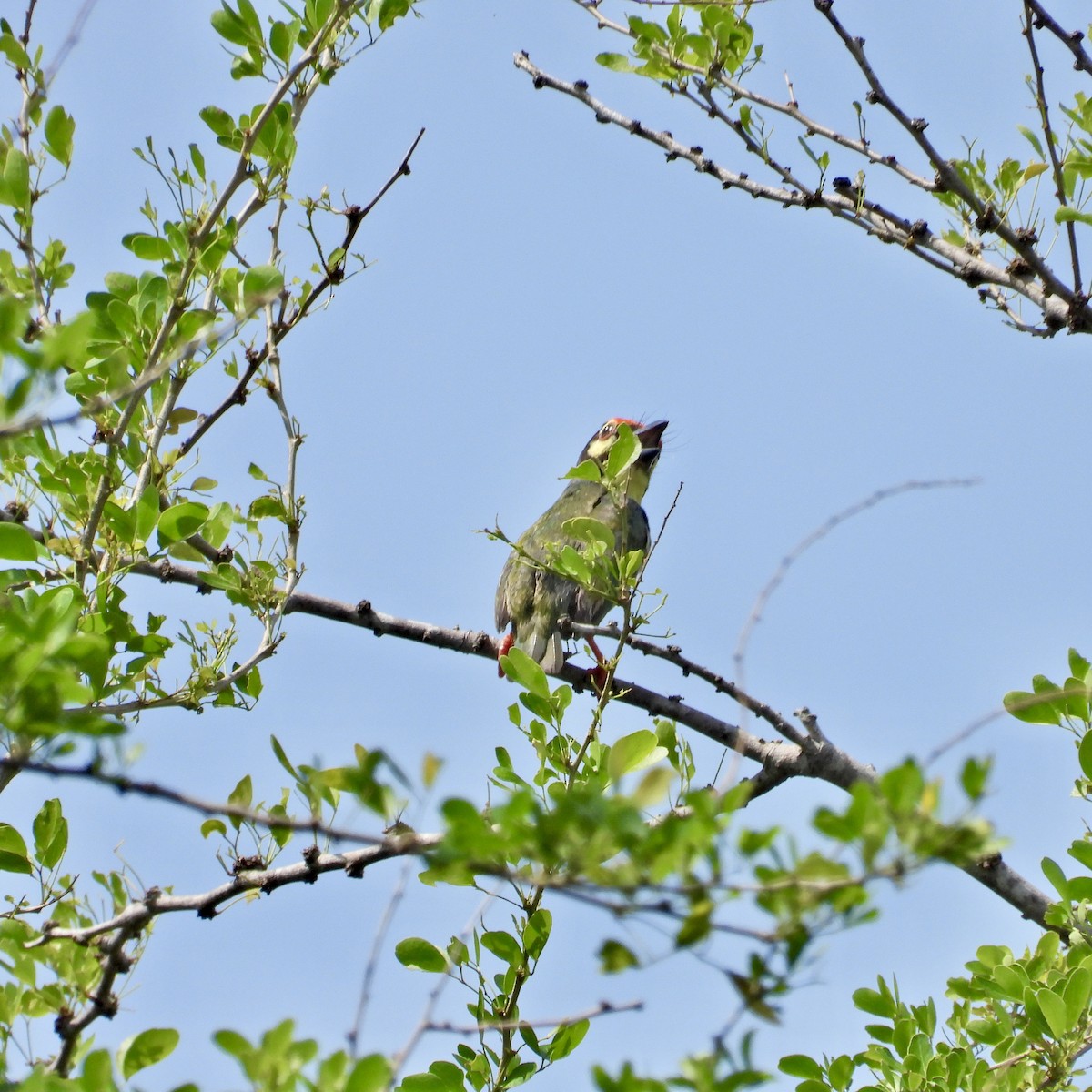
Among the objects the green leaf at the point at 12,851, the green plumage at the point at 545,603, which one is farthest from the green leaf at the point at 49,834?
the green plumage at the point at 545,603

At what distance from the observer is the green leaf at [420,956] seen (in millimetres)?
3562

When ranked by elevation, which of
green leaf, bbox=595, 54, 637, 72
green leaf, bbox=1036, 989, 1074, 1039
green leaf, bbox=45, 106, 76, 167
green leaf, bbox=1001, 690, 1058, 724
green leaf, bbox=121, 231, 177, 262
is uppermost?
green leaf, bbox=595, 54, 637, 72

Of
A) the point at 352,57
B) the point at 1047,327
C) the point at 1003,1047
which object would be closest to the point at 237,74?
the point at 352,57

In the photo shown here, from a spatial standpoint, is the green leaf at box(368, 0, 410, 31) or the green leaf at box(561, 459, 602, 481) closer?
the green leaf at box(561, 459, 602, 481)

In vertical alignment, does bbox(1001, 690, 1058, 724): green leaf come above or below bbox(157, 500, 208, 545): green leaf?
below

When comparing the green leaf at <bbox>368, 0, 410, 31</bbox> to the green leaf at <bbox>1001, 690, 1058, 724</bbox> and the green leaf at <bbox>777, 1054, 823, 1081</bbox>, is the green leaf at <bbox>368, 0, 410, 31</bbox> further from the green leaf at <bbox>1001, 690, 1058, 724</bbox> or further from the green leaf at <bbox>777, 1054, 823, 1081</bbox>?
the green leaf at <bbox>777, 1054, 823, 1081</bbox>

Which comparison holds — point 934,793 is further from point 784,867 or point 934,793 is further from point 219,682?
point 219,682

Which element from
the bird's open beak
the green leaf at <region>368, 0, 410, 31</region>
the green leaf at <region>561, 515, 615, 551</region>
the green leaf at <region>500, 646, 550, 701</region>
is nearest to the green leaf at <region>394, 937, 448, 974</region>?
the green leaf at <region>500, 646, 550, 701</region>

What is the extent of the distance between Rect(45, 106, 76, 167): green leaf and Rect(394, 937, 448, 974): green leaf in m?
2.49

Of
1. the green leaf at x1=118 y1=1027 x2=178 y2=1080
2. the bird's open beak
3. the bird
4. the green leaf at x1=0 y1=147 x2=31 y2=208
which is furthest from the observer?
the bird's open beak

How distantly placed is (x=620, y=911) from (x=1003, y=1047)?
289 cm

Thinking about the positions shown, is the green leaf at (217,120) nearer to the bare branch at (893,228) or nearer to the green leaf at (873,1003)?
the bare branch at (893,228)

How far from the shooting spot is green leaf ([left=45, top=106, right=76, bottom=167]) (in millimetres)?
4141

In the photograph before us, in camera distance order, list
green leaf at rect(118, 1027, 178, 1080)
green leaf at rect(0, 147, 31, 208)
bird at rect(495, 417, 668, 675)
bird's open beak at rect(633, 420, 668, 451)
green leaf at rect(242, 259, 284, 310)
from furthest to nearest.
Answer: bird's open beak at rect(633, 420, 668, 451) → bird at rect(495, 417, 668, 675) → green leaf at rect(0, 147, 31, 208) → green leaf at rect(242, 259, 284, 310) → green leaf at rect(118, 1027, 178, 1080)
